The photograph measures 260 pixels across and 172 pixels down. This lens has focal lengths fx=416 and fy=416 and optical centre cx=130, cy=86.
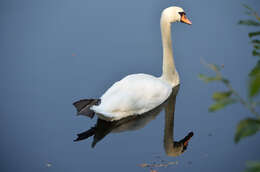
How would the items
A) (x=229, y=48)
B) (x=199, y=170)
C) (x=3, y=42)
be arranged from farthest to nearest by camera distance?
(x=3, y=42) < (x=229, y=48) < (x=199, y=170)

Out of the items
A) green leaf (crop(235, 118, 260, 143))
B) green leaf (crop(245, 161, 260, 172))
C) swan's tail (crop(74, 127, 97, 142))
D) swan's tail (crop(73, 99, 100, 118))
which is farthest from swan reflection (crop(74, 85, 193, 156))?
green leaf (crop(245, 161, 260, 172))

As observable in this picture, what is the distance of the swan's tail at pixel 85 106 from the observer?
4.23 meters

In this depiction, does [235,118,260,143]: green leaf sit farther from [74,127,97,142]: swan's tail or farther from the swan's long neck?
the swan's long neck

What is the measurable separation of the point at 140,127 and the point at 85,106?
0.62 m

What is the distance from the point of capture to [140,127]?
4.26m

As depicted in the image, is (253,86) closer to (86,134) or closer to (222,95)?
(222,95)

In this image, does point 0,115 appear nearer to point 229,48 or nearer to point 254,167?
point 229,48

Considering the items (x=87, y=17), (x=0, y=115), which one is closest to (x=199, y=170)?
(x=0, y=115)

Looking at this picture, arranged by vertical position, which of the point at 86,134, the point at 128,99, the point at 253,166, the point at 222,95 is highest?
the point at 222,95

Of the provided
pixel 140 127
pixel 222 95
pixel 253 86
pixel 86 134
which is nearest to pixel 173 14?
pixel 140 127

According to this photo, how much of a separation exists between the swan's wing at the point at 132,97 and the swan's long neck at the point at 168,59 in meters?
0.39

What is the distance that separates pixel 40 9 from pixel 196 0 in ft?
8.79

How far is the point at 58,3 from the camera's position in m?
7.41

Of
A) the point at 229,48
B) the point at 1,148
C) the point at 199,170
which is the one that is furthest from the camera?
the point at 229,48
